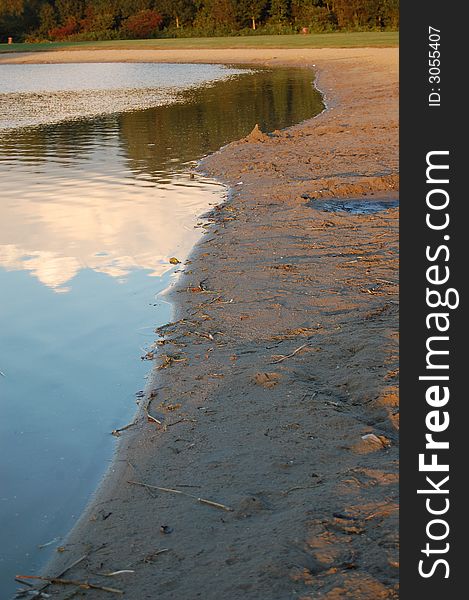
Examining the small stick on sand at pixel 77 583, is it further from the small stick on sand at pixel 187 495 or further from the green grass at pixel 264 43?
the green grass at pixel 264 43

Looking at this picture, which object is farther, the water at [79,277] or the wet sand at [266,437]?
the water at [79,277]

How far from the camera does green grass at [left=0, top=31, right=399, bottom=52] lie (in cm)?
4988

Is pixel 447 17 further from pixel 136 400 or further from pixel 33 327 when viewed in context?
pixel 33 327

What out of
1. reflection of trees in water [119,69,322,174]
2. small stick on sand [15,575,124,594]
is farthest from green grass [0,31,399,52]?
small stick on sand [15,575,124,594]

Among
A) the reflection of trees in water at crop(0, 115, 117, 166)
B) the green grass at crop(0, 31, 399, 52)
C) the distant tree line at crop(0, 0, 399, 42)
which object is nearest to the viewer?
the reflection of trees in water at crop(0, 115, 117, 166)

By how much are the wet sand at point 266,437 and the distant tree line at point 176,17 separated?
193 feet

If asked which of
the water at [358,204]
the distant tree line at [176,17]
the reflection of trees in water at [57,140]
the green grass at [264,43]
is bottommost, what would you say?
the water at [358,204]

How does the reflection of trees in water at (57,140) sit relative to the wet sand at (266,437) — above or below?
above

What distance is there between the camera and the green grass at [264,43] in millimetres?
49875

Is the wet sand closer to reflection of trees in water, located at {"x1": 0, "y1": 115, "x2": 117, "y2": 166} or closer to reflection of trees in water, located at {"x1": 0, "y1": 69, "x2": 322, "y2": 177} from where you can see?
reflection of trees in water, located at {"x1": 0, "y1": 69, "x2": 322, "y2": 177}

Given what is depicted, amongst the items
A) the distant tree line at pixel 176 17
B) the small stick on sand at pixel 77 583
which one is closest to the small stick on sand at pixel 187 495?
the small stick on sand at pixel 77 583

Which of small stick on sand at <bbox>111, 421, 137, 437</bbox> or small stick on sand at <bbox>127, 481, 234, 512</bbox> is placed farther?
small stick on sand at <bbox>111, 421, 137, 437</bbox>

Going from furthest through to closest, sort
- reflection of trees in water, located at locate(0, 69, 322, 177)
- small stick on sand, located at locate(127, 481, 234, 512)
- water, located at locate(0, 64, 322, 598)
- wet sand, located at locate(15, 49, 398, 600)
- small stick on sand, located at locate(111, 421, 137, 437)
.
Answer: reflection of trees in water, located at locate(0, 69, 322, 177) < small stick on sand, located at locate(111, 421, 137, 437) < water, located at locate(0, 64, 322, 598) < small stick on sand, located at locate(127, 481, 234, 512) < wet sand, located at locate(15, 49, 398, 600)

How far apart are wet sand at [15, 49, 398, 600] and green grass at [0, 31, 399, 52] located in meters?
41.1
